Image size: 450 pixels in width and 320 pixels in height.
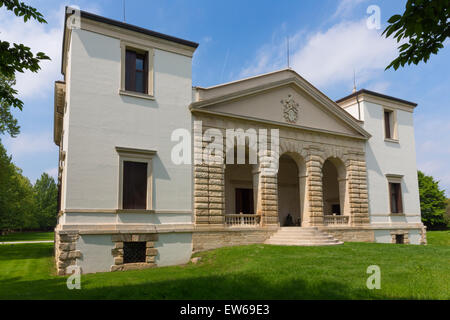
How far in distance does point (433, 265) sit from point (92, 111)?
1454 cm

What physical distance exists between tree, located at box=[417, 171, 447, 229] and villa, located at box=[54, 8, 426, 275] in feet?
109

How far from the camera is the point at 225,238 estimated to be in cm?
1778

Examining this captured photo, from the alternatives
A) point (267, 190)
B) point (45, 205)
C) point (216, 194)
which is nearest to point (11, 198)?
point (45, 205)

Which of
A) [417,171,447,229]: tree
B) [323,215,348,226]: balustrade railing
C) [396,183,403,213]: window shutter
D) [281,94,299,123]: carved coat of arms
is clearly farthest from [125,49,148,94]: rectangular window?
[417,171,447,229]: tree

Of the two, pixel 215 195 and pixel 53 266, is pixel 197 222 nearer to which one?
pixel 215 195

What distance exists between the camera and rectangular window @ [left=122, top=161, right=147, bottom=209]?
52.1 feet

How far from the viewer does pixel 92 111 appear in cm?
1550

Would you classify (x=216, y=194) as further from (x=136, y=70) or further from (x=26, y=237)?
(x=26, y=237)

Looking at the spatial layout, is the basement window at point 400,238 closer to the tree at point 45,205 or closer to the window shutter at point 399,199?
the window shutter at point 399,199

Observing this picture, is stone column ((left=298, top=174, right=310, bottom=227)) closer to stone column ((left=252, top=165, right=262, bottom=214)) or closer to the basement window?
stone column ((left=252, top=165, right=262, bottom=214))

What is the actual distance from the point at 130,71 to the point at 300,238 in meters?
11.7

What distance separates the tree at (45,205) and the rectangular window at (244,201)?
57165 mm

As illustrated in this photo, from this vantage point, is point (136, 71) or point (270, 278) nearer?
point (270, 278)
